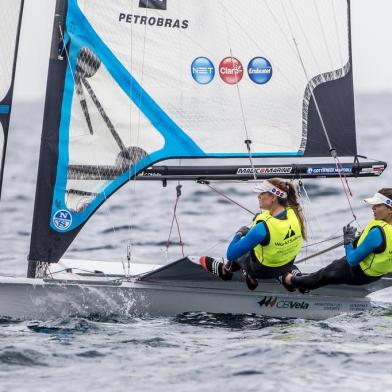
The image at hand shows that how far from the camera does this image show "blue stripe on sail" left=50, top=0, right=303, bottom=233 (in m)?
8.58

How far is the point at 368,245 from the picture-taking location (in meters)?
7.93

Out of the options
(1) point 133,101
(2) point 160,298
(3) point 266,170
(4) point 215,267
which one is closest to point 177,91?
(1) point 133,101

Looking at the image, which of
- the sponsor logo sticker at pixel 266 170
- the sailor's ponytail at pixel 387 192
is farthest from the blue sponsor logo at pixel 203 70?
the sailor's ponytail at pixel 387 192

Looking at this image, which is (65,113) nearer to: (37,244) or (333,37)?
(37,244)

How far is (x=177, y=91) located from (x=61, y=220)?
4.74ft

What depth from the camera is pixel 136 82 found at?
8852mm

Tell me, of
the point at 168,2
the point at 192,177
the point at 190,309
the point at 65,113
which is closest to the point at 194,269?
the point at 190,309

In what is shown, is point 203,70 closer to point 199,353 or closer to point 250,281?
point 250,281

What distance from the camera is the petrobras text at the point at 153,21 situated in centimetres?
877

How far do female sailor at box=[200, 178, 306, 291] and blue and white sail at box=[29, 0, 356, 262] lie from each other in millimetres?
988

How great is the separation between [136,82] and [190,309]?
6.30ft

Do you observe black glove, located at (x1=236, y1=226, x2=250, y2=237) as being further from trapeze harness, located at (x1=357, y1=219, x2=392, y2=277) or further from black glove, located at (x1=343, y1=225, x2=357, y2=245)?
trapeze harness, located at (x1=357, y1=219, x2=392, y2=277)

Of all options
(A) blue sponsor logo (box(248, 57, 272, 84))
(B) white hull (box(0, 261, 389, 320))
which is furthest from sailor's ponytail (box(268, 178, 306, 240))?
(A) blue sponsor logo (box(248, 57, 272, 84))

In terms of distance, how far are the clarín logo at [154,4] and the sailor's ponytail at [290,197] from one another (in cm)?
181
